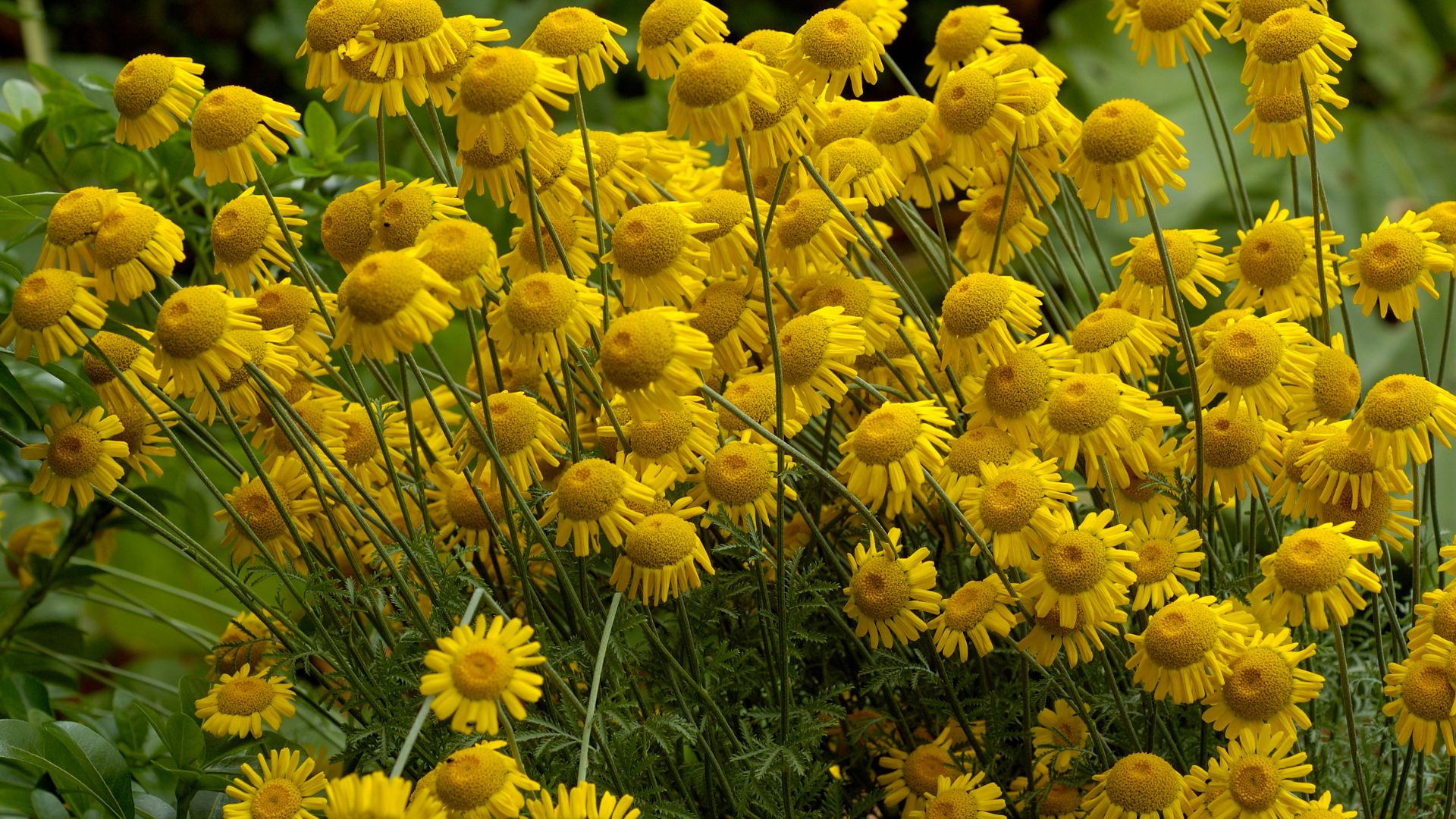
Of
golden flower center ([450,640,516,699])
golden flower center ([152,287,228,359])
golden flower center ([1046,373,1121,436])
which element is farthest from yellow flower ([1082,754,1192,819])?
golden flower center ([152,287,228,359])

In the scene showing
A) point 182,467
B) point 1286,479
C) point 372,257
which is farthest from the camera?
point 182,467

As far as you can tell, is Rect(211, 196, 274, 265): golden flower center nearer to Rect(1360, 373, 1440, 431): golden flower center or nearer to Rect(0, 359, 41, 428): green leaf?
Rect(0, 359, 41, 428): green leaf

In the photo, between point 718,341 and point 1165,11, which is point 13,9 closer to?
point 718,341

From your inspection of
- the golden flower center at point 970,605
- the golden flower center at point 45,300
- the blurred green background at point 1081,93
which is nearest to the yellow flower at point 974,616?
the golden flower center at point 970,605

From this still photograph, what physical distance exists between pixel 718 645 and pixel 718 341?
4.7 inches

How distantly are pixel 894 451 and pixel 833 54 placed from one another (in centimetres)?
15

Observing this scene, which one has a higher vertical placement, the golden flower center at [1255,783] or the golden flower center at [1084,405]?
the golden flower center at [1084,405]

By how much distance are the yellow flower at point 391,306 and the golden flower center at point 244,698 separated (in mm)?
192

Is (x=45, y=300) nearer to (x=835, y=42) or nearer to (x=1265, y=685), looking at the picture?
(x=835, y=42)

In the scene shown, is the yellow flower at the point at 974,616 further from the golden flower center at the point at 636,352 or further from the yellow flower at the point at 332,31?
the yellow flower at the point at 332,31

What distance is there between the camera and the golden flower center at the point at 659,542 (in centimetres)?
45

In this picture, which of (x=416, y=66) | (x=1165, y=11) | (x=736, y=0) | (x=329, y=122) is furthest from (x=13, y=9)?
(x=736, y=0)

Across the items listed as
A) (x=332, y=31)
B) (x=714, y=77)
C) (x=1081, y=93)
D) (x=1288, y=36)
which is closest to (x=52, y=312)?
(x=332, y=31)

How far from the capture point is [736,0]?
1.90 metres
